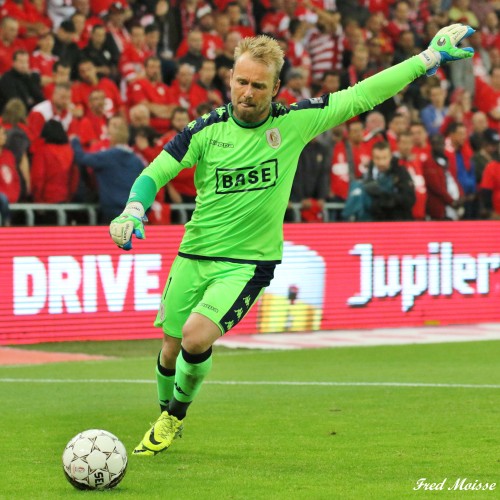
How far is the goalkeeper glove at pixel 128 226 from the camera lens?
7113 mm

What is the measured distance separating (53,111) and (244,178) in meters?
9.03

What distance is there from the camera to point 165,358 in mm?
8312

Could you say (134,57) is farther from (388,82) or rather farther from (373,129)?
(388,82)

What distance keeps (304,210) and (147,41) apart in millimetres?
3422

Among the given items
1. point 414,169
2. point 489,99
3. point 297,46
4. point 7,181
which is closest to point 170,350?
point 7,181

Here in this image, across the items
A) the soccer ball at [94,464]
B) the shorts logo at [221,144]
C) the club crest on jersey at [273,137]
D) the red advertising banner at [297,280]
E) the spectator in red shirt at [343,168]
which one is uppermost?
the club crest on jersey at [273,137]

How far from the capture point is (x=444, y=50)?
7.90 meters

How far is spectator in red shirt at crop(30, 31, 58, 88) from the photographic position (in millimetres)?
17188

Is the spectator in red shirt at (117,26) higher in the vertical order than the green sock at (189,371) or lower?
higher

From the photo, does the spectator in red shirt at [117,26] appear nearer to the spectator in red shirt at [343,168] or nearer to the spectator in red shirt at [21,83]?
the spectator in red shirt at [21,83]

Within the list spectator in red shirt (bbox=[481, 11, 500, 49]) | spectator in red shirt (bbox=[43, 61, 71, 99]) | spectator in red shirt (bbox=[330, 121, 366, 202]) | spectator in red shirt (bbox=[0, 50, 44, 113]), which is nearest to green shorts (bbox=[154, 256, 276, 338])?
spectator in red shirt (bbox=[0, 50, 44, 113])

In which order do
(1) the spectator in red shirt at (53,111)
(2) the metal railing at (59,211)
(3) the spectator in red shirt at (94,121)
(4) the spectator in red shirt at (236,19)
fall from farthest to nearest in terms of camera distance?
1. (4) the spectator in red shirt at (236,19)
2. (3) the spectator in red shirt at (94,121)
3. (1) the spectator in red shirt at (53,111)
4. (2) the metal railing at (59,211)

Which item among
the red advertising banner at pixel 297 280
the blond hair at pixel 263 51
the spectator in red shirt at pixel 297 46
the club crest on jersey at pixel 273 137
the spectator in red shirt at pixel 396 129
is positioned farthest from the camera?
the spectator in red shirt at pixel 297 46

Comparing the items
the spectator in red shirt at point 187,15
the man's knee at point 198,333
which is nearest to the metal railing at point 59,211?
the spectator in red shirt at point 187,15
